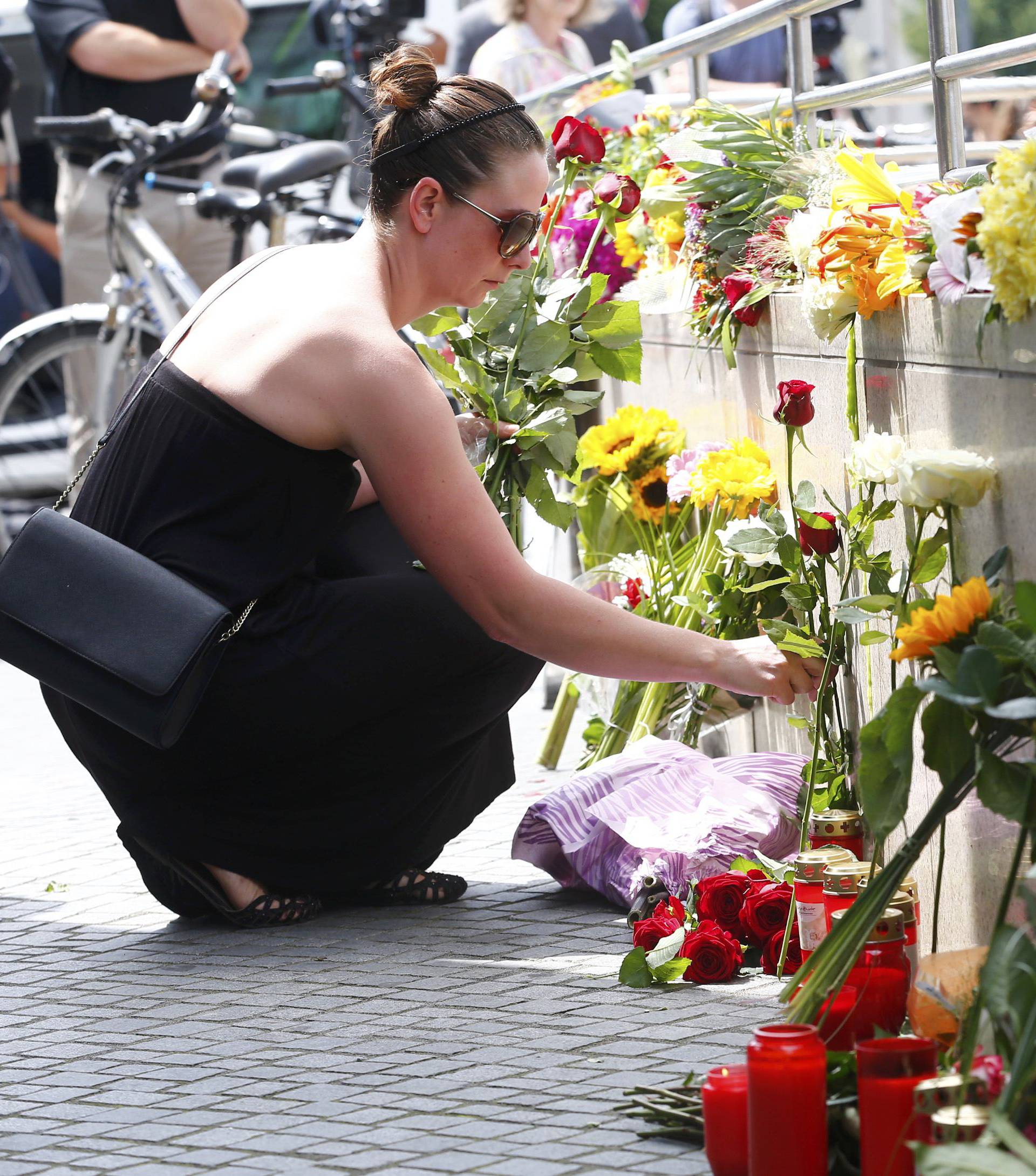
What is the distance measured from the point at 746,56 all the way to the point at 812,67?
320cm

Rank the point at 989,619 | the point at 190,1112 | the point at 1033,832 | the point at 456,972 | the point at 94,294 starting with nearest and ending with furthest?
the point at 1033,832, the point at 989,619, the point at 190,1112, the point at 456,972, the point at 94,294

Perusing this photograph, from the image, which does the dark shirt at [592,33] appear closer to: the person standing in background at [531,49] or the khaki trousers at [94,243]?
the person standing in background at [531,49]

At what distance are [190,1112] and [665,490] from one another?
1.95 m

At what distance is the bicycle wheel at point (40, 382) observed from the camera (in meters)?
6.92

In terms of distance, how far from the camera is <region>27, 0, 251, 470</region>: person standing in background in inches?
263

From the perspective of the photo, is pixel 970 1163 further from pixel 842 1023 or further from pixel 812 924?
pixel 812 924

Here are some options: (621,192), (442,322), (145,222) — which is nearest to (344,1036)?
(442,322)

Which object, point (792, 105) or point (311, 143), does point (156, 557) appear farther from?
point (311, 143)

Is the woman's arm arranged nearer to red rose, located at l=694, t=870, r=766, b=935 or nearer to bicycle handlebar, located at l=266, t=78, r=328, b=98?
red rose, located at l=694, t=870, r=766, b=935

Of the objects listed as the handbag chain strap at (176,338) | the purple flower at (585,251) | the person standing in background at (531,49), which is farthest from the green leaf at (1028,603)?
the person standing in background at (531,49)

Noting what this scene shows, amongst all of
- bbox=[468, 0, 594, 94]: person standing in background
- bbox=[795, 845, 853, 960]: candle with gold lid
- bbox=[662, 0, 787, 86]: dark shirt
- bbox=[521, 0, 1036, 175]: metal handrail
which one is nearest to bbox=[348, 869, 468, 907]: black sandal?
bbox=[795, 845, 853, 960]: candle with gold lid

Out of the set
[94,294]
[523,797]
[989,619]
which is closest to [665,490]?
[523,797]

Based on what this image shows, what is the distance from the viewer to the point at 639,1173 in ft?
6.61

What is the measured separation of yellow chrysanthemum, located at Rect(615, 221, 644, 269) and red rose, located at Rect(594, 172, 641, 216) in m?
0.57
